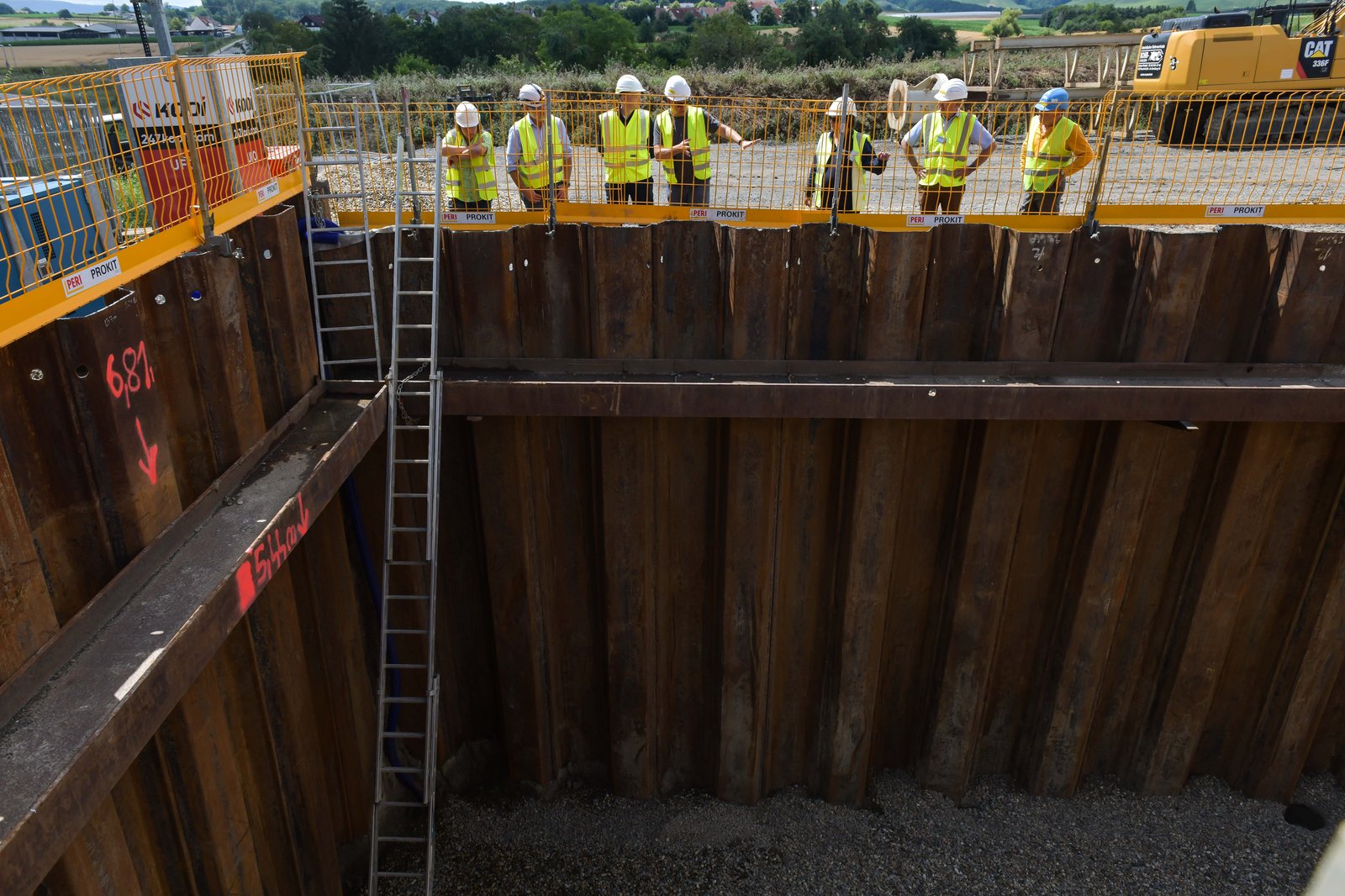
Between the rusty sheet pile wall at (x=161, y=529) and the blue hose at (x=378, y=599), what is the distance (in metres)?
0.10

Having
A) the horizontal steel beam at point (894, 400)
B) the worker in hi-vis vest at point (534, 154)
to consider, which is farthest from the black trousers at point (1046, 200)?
the worker in hi-vis vest at point (534, 154)

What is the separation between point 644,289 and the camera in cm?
589

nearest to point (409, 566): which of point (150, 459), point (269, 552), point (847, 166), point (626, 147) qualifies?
point (269, 552)

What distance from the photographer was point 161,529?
3881 mm

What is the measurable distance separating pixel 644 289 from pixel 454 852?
164 inches

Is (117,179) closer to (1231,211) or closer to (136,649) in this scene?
A: (136,649)

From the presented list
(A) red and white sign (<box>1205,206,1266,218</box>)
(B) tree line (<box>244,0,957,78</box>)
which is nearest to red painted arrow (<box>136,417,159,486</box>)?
(A) red and white sign (<box>1205,206,1266,218</box>)

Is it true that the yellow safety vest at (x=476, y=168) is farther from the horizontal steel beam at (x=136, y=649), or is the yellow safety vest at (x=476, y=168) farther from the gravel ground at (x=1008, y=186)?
the horizontal steel beam at (x=136, y=649)

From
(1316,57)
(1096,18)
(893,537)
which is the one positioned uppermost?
(1096,18)

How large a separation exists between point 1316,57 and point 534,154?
16673mm

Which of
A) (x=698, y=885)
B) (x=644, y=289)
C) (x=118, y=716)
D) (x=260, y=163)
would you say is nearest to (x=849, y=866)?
(x=698, y=885)

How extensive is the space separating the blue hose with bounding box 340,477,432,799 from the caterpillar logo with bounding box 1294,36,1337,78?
63.8 feet

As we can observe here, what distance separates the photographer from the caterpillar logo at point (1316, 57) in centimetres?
1694

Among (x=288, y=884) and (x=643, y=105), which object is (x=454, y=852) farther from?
(x=643, y=105)
